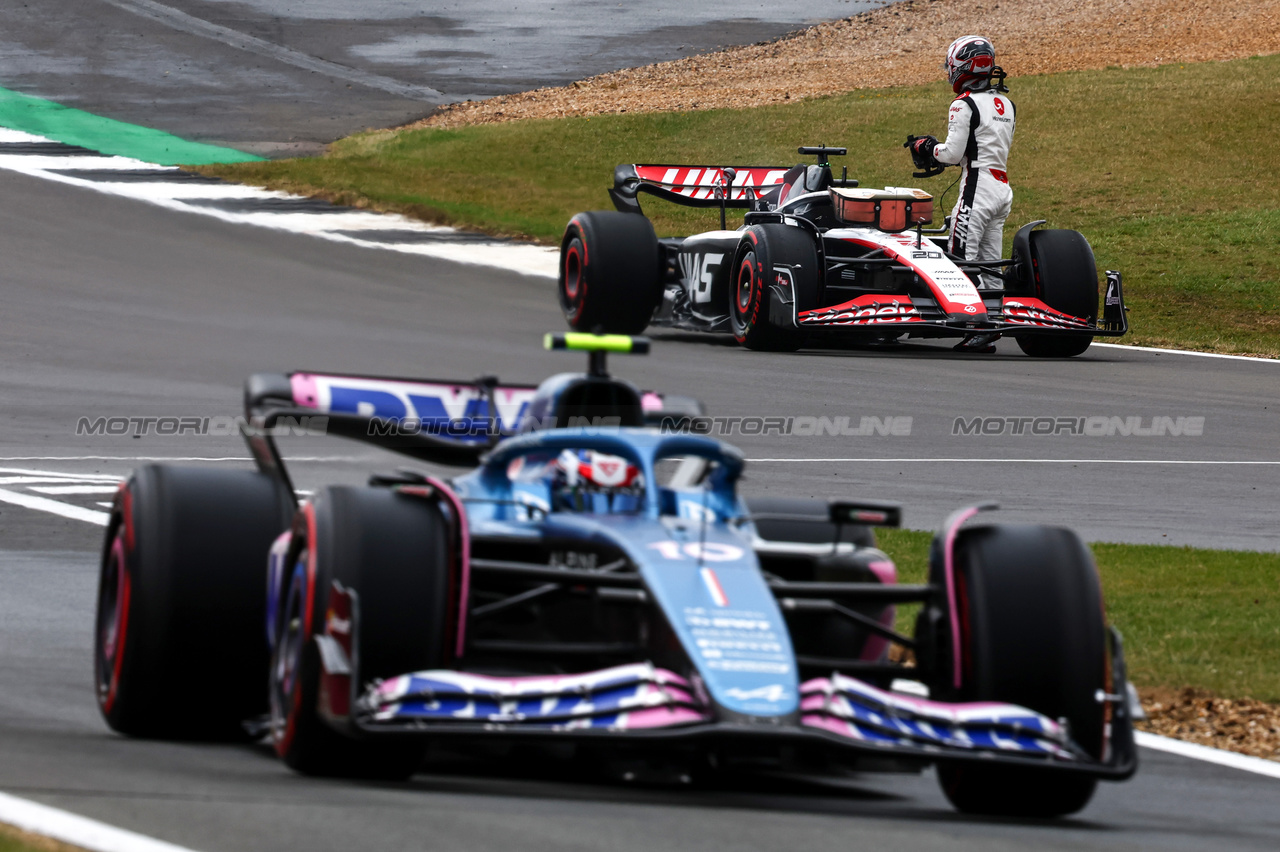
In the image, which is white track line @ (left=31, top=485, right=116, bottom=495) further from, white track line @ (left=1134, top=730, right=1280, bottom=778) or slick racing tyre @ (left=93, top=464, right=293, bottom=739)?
white track line @ (left=1134, top=730, right=1280, bottom=778)

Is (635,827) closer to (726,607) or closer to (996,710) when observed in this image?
(726,607)

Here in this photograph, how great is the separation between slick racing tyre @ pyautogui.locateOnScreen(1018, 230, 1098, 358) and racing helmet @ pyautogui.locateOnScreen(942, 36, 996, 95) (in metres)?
1.50

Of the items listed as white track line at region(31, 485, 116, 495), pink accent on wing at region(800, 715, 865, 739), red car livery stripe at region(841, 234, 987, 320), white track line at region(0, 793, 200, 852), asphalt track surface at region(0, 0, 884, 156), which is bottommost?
white track line at region(31, 485, 116, 495)

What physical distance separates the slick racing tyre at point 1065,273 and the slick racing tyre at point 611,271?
3.29 meters

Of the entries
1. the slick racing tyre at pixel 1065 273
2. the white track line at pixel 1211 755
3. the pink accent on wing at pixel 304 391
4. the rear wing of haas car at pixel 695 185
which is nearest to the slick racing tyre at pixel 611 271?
the rear wing of haas car at pixel 695 185

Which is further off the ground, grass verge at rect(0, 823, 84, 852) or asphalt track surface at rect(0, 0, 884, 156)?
asphalt track surface at rect(0, 0, 884, 156)

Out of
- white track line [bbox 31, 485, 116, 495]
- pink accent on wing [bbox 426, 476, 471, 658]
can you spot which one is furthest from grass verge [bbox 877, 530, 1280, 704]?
white track line [bbox 31, 485, 116, 495]

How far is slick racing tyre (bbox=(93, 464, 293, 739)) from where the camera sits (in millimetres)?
6266

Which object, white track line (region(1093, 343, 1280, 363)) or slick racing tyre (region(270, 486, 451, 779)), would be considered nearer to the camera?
slick racing tyre (region(270, 486, 451, 779))

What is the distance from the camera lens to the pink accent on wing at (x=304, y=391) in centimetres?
734

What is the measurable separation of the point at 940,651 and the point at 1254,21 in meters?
41.6

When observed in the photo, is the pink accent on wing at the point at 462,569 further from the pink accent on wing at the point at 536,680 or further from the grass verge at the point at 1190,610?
the grass verge at the point at 1190,610

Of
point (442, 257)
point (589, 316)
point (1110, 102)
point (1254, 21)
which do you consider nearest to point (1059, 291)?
point (589, 316)

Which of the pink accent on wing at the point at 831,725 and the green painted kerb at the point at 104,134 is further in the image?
the green painted kerb at the point at 104,134
